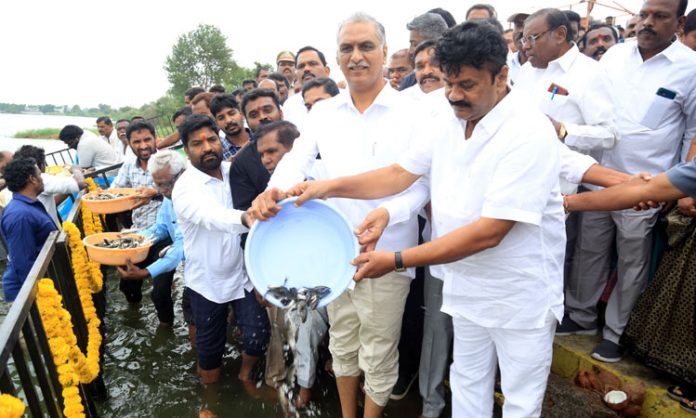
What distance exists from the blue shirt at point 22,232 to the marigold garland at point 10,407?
304 centimetres

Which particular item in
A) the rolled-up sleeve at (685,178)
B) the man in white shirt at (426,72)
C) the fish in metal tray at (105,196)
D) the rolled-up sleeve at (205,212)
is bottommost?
the fish in metal tray at (105,196)

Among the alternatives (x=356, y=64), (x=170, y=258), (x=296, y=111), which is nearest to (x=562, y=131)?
(x=356, y=64)

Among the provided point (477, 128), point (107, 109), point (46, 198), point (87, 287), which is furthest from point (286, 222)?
point (107, 109)

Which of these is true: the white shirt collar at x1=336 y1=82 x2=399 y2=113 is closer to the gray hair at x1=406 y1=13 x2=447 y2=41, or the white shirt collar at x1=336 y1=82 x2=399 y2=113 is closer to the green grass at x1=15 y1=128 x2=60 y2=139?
the gray hair at x1=406 y1=13 x2=447 y2=41

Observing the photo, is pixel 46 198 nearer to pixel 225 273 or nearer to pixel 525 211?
pixel 225 273

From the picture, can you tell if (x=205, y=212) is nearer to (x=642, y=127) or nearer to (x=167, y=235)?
(x=167, y=235)

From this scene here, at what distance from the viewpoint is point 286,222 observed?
2.27 m

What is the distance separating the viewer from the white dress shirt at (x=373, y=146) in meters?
2.44

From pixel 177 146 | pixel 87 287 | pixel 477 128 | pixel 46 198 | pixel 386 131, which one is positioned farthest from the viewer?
pixel 177 146

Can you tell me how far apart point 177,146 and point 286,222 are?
6.58 metres

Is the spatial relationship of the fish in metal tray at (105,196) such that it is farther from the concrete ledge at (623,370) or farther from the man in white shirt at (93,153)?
the concrete ledge at (623,370)

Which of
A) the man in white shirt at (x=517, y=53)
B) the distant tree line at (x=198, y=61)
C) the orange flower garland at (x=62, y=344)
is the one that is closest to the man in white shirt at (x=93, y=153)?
the orange flower garland at (x=62, y=344)

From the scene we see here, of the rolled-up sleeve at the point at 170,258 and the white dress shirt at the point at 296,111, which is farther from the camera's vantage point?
the white dress shirt at the point at 296,111

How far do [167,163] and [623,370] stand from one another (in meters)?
4.04
